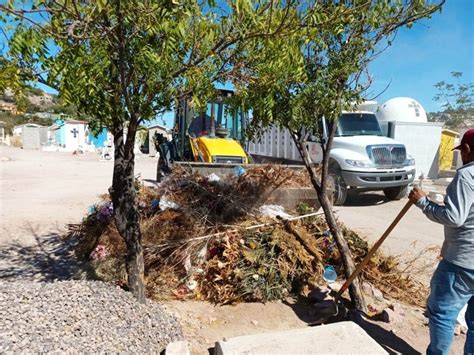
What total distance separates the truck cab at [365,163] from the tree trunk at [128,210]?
6979mm

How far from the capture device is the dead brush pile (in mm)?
3986

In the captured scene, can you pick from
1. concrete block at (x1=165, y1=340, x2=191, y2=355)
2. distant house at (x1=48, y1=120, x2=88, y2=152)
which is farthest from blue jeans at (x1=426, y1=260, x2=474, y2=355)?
distant house at (x1=48, y1=120, x2=88, y2=152)

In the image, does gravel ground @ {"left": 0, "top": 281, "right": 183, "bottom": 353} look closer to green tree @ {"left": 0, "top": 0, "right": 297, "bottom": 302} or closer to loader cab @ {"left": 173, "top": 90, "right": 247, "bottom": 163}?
green tree @ {"left": 0, "top": 0, "right": 297, "bottom": 302}

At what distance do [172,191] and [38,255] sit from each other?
7.02 ft

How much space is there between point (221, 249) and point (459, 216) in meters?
2.58

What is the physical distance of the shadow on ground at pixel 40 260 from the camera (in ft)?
14.8

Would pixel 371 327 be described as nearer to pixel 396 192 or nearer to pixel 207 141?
pixel 207 141

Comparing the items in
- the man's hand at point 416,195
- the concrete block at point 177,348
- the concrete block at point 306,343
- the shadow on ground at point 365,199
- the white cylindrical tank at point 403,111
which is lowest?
the concrete block at point 177,348

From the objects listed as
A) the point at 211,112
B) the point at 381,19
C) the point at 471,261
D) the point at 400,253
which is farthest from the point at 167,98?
the point at 211,112

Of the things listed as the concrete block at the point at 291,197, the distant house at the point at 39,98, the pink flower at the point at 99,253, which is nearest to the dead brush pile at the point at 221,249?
the pink flower at the point at 99,253

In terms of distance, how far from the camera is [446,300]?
2.58 metres

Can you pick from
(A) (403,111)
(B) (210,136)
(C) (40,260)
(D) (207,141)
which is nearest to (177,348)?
(C) (40,260)

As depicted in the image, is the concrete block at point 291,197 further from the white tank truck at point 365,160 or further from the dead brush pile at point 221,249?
the white tank truck at point 365,160

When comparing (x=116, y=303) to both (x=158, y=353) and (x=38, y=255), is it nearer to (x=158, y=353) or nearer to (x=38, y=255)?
(x=158, y=353)
